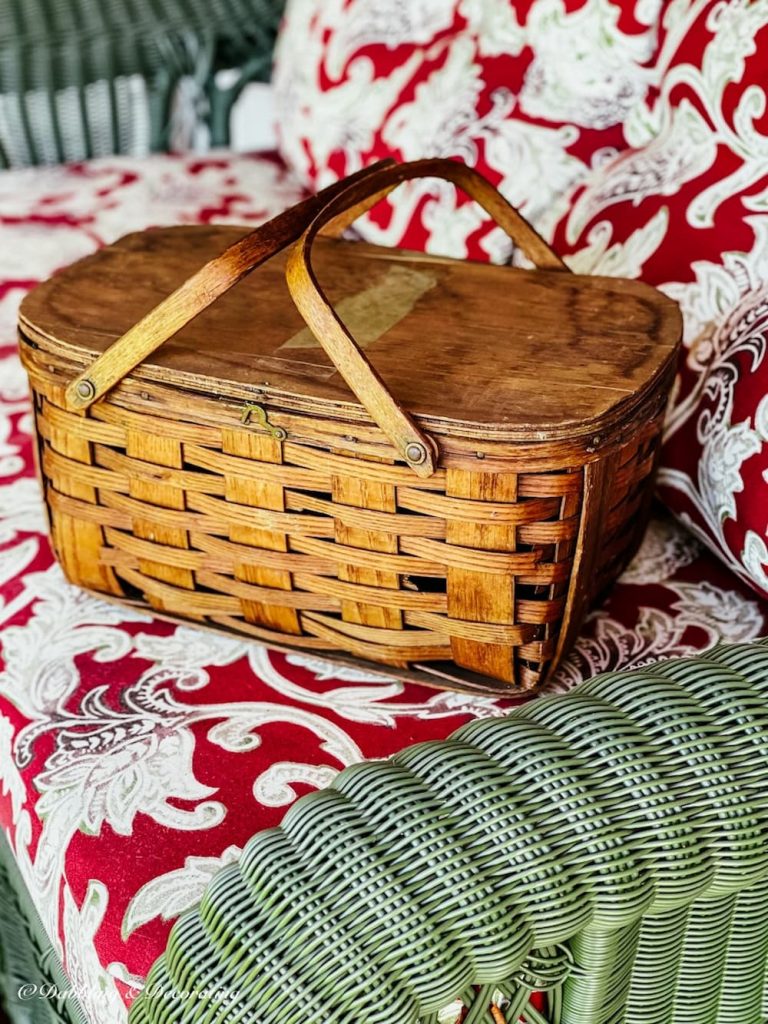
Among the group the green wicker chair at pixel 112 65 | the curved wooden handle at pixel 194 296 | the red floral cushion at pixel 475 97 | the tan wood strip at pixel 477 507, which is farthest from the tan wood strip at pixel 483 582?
the green wicker chair at pixel 112 65

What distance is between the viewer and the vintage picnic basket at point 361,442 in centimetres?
59

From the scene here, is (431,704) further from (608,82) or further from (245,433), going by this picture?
(608,82)

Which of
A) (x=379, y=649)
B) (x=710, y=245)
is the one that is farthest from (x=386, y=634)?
(x=710, y=245)

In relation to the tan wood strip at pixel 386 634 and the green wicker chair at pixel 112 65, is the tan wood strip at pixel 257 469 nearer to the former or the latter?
the tan wood strip at pixel 386 634

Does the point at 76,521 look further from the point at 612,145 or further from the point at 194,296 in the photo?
the point at 612,145

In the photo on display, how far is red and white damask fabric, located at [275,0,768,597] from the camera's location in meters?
0.71

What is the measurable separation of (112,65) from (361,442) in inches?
39.0

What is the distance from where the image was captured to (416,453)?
1.87 ft

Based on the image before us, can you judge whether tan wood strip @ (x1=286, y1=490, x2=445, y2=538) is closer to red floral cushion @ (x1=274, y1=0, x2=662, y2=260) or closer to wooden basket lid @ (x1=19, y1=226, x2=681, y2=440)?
wooden basket lid @ (x1=19, y1=226, x2=681, y2=440)

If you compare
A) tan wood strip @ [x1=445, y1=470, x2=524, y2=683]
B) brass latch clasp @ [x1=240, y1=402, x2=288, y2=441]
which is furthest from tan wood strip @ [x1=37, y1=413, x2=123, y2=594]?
tan wood strip @ [x1=445, y1=470, x2=524, y2=683]

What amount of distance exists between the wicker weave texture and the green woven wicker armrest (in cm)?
10

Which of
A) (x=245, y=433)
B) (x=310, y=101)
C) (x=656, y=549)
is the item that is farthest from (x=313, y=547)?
(x=310, y=101)

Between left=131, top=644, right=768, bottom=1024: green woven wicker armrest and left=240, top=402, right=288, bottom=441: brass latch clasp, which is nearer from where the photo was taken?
left=131, top=644, right=768, bottom=1024: green woven wicker armrest

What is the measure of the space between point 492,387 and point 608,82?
442mm
